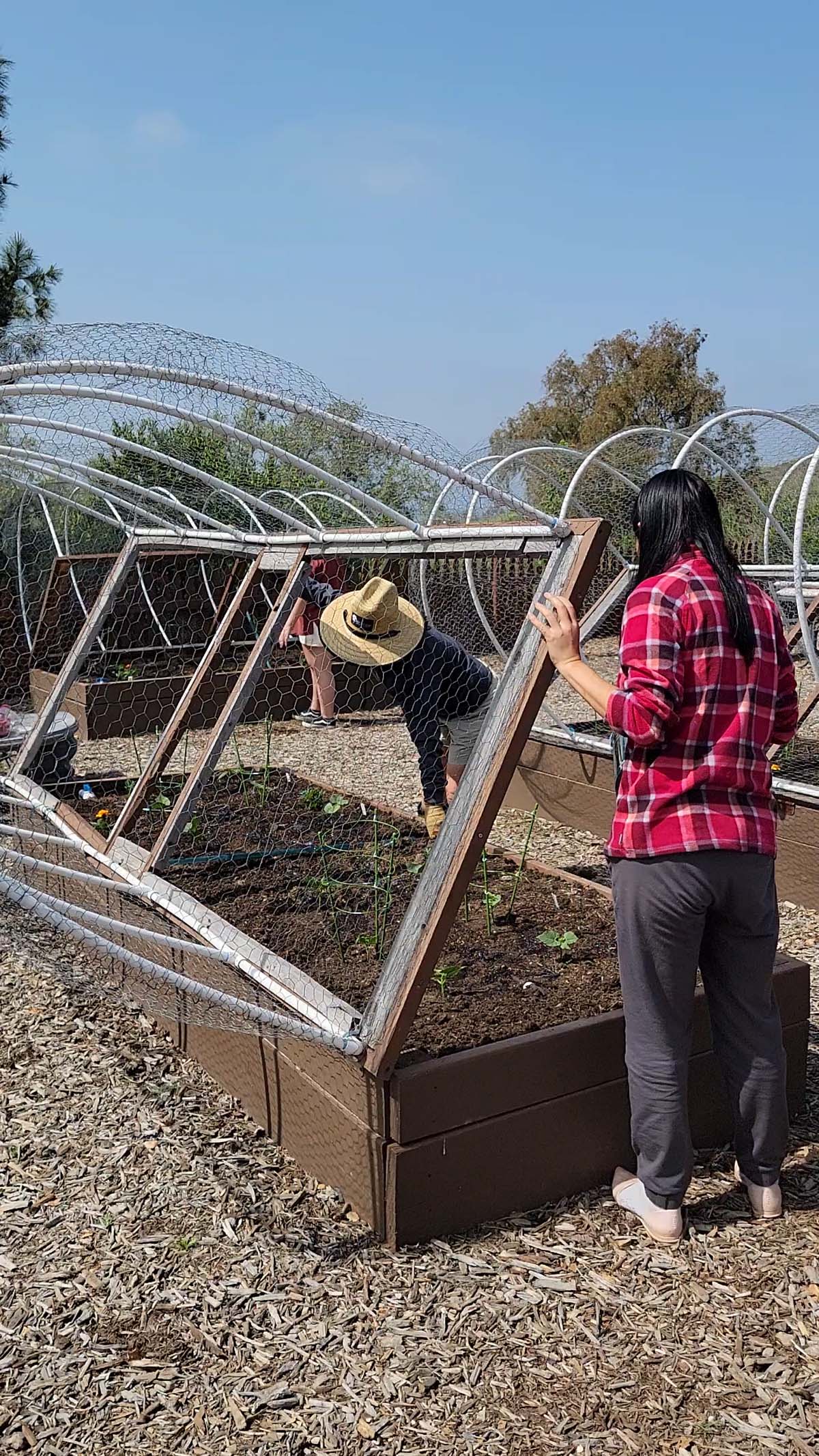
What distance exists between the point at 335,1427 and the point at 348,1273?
1.35ft

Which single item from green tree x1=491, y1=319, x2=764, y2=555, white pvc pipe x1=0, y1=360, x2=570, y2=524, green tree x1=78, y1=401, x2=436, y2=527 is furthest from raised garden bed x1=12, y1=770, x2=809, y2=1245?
green tree x1=491, y1=319, x2=764, y2=555

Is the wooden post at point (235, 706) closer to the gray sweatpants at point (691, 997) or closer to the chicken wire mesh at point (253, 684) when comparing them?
the chicken wire mesh at point (253, 684)

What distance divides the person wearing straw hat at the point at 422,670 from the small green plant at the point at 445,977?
0.78 metres

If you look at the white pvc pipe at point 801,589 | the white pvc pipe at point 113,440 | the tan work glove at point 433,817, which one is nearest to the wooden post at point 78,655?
the white pvc pipe at point 113,440

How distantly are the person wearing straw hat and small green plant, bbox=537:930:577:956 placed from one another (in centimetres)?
66

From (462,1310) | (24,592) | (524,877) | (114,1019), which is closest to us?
(462,1310)

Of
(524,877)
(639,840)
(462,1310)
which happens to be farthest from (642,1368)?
(524,877)

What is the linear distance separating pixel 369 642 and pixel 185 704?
2.73ft

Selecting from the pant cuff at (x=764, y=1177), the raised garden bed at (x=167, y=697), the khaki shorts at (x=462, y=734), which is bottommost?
the raised garden bed at (x=167, y=697)

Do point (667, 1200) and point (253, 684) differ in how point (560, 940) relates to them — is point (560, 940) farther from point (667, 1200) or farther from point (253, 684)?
point (253, 684)

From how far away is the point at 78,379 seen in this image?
8.91 ft

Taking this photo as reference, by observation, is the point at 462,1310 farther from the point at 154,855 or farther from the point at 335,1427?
the point at 154,855

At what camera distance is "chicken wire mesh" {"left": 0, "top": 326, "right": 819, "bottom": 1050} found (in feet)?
8.83

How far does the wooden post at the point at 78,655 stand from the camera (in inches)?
198
